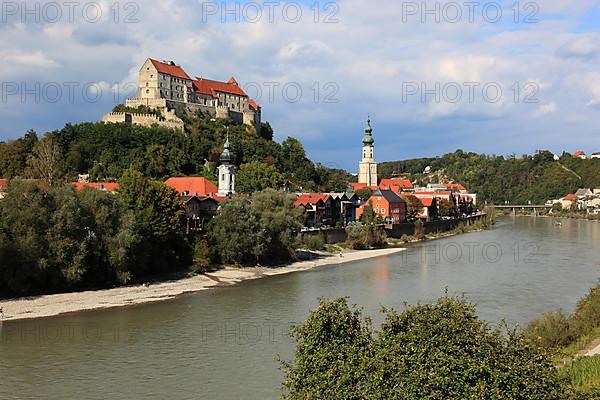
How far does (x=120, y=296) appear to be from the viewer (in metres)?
25.4

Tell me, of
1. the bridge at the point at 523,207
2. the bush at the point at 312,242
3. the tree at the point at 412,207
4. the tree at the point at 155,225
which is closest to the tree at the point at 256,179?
the bush at the point at 312,242

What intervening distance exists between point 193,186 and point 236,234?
1240 centimetres

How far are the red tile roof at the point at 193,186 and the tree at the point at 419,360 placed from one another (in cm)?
3333

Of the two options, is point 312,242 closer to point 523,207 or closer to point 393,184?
point 393,184

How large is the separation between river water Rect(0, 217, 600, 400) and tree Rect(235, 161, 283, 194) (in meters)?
15.8

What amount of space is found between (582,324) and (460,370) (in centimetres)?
1017

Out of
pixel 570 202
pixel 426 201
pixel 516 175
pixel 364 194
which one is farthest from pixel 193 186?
pixel 516 175

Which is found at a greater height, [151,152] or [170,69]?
[170,69]

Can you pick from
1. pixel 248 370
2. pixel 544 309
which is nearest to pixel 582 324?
pixel 544 309

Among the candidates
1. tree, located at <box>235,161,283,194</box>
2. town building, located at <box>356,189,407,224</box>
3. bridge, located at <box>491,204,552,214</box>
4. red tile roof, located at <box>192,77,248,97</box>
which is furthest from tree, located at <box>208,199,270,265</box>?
bridge, located at <box>491,204,552,214</box>

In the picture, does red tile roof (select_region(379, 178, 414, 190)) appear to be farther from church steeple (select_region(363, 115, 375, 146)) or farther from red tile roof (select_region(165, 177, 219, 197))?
red tile roof (select_region(165, 177, 219, 197))

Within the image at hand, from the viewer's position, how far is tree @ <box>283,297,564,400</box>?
340 inches

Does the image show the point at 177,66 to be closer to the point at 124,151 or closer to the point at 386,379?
the point at 124,151

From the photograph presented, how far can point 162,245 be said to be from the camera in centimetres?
3067
